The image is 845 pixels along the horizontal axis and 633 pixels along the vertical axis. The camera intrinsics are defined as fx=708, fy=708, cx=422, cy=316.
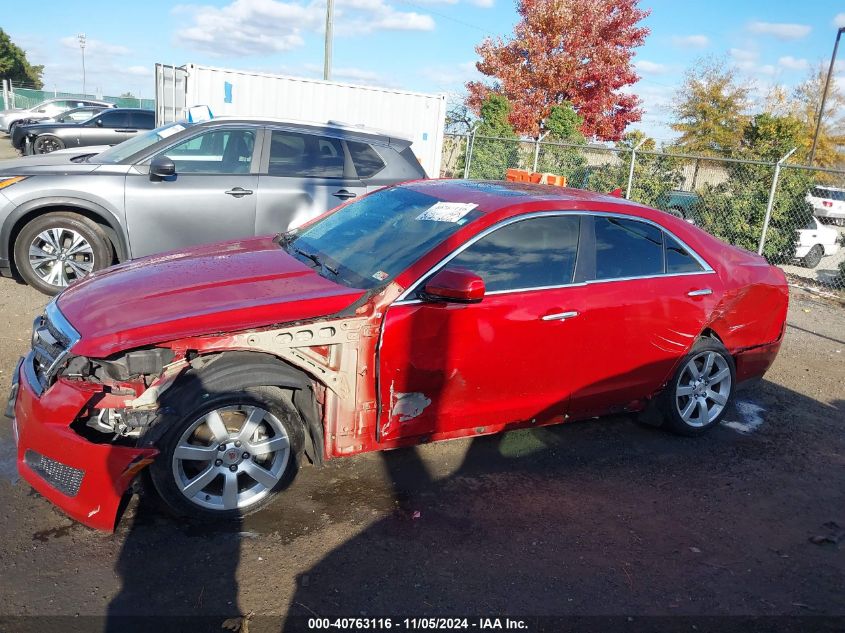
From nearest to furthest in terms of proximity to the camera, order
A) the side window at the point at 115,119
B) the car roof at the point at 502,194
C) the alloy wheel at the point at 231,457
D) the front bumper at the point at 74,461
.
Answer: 1. the front bumper at the point at 74,461
2. the alloy wheel at the point at 231,457
3. the car roof at the point at 502,194
4. the side window at the point at 115,119

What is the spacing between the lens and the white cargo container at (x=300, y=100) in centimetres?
1356

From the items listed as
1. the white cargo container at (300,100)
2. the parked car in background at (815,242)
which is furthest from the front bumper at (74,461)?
the parked car in background at (815,242)

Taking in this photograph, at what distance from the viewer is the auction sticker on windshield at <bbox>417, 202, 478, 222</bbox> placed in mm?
4145

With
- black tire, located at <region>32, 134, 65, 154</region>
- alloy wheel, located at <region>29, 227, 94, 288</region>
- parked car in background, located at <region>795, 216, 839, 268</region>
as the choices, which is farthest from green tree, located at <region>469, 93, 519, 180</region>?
black tire, located at <region>32, 134, 65, 154</region>

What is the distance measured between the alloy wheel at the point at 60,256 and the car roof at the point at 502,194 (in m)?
3.71

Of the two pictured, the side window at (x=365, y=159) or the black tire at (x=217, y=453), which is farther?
the side window at (x=365, y=159)

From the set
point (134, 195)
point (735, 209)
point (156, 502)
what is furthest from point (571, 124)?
point (156, 502)

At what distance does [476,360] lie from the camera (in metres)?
3.89

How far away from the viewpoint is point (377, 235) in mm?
4266

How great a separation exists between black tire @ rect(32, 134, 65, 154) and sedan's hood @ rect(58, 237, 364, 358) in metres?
18.5

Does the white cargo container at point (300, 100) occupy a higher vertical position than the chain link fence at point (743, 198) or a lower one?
higher

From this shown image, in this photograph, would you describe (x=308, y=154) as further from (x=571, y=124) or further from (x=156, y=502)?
(x=571, y=124)

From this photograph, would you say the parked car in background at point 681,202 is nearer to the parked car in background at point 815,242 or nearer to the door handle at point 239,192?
the parked car in background at point 815,242

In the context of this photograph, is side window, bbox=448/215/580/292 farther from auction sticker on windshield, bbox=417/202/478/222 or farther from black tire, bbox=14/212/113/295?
black tire, bbox=14/212/113/295
